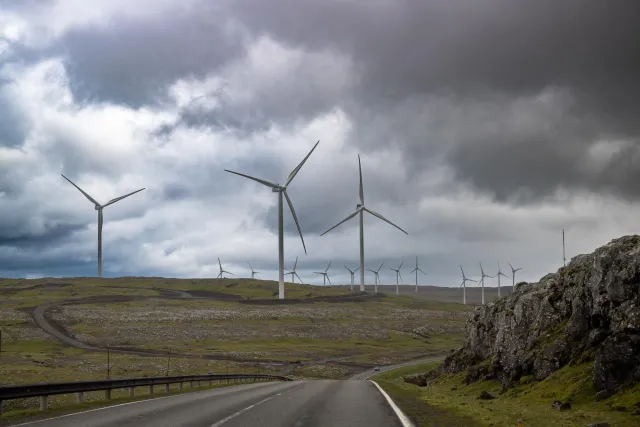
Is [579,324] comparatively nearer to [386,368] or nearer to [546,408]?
[546,408]

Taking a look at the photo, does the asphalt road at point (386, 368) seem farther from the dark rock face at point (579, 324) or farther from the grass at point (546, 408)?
the grass at point (546, 408)

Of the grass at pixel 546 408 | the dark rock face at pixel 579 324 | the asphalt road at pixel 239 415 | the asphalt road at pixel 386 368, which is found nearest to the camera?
the asphalt road at pixel 239 415

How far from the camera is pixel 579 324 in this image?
39.4m

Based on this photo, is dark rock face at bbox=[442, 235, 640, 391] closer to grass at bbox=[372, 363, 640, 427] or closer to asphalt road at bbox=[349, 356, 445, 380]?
grass at bbox=[372, 363, 640, 427]

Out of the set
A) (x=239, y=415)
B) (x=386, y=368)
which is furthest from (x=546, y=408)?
(x=386, y=368)

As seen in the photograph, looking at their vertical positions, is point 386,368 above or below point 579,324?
below

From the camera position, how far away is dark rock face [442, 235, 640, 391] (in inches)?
1198

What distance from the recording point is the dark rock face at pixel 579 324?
30.4m

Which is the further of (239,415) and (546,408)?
(546,408)

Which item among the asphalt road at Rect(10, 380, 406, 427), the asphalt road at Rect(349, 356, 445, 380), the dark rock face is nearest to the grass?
the dark rock face

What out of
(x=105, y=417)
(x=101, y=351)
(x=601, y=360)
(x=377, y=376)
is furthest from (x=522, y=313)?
(x=101, y=351)

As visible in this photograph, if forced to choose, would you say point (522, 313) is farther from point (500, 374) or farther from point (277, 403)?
point (277, 403)

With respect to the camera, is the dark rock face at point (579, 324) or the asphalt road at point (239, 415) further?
the dark rock face at point (579, 324)

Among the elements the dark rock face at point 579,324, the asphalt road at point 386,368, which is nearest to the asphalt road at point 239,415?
the dark rock face at point 579,324
